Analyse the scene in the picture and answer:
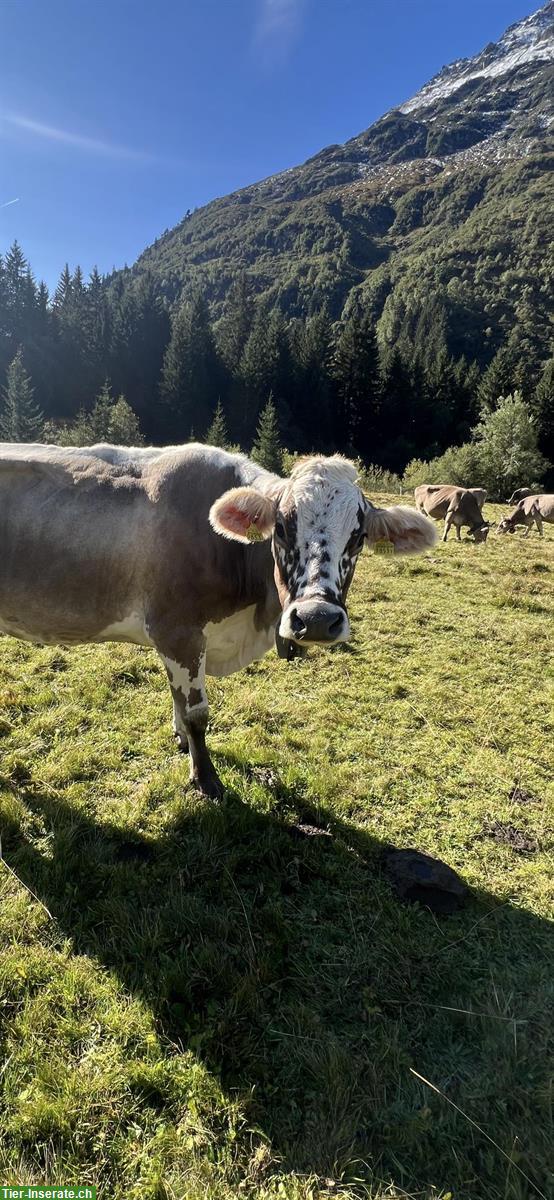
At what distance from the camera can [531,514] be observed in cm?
1962

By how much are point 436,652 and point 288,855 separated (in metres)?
4.63

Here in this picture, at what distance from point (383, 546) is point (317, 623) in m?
1.06

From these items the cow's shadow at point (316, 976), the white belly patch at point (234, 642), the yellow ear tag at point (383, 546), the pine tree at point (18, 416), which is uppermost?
the pine tree at point (18, 416)

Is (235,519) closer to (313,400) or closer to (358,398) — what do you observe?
(313,400)

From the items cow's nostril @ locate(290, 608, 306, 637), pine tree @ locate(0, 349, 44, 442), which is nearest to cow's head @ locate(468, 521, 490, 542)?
cow's nostril @ locate(290, 608, 306, 637)

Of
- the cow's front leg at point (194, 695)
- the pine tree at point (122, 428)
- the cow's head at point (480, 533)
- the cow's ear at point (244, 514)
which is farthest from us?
the pine tree at point (122, 428)

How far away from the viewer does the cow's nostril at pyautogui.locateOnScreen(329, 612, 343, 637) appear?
293 cm

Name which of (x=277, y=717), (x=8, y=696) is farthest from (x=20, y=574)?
(x=277, y=717)

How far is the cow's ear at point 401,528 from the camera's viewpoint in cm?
360

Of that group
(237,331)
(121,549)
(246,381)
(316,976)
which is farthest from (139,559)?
(237,331)

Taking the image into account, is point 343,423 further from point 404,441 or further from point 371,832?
point 371,832

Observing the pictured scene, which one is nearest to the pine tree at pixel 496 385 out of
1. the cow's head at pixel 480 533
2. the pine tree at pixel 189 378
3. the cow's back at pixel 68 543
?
the pine tree at pixel 189 378

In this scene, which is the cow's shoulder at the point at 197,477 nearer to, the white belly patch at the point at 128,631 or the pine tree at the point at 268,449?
the white belly patch at the point at 128,631

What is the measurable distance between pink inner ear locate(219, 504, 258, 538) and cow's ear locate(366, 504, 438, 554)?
32.8 inches
